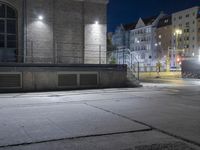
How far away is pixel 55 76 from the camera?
18.7 metres

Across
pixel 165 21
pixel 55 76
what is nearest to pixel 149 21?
pixel 165 21

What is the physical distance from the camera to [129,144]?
5.75 meters

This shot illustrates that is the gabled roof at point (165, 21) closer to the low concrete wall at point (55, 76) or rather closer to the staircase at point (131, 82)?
the staircase at point (131, 82)

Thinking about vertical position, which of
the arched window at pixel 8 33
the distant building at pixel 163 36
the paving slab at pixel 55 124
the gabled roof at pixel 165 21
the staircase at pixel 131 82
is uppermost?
the gabled roof at pixel 165 21

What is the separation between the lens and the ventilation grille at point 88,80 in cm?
1962

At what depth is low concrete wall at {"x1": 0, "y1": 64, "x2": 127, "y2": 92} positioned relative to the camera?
57.3ft

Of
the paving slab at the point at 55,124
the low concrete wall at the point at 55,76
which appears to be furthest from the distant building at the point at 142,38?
the paving slab at the point at 55,124

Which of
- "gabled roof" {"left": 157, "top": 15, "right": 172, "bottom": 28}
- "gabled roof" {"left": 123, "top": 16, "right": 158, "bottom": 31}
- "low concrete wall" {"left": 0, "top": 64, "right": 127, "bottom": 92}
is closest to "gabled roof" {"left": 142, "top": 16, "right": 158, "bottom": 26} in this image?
"gabled roof" {"left": 123, "top": 16, "right": 158, "bottom": 31}

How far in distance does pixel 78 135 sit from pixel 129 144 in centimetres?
123

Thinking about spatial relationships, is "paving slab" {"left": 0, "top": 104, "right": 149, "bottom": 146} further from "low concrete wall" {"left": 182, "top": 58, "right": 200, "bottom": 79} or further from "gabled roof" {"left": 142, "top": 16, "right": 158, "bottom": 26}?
"gabled roof" {"left": 142, "top": 16, "right": 158, "bottom": 26}

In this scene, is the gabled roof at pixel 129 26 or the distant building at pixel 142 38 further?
the gabled roof at pixel 129 26

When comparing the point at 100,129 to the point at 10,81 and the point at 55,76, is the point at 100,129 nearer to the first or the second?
the point at 10,81

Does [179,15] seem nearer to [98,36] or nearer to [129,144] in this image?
[98,36]

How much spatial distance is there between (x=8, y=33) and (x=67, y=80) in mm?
5958
